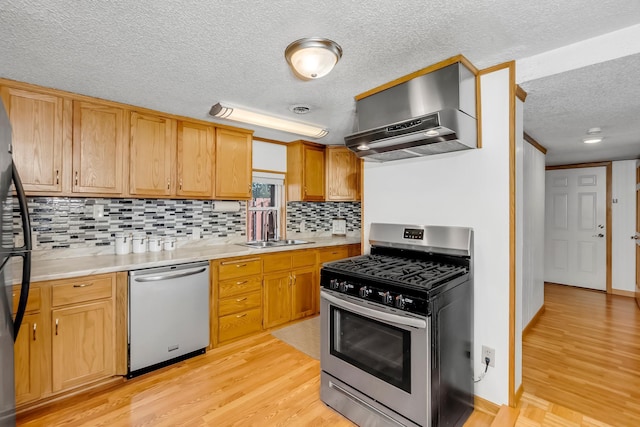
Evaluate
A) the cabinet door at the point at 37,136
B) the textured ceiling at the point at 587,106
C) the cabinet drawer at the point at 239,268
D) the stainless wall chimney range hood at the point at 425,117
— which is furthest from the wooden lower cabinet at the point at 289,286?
the textured ceiling at the point at 587,106

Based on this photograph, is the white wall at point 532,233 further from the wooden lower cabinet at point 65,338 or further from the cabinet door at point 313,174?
the wooden lower cabinet at point 65,338

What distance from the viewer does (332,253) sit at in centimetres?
386

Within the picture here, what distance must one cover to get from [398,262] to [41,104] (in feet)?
9.51

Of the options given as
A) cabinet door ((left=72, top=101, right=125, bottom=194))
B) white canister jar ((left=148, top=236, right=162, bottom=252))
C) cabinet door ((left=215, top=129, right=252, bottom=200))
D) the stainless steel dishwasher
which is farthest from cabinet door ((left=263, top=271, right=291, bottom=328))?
cabinet door ((left=72, top=101, right=125, bottom=194))

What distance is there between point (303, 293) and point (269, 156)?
1794mm

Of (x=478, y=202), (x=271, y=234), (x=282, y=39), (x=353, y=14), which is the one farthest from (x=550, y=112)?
(x=271, y=234)

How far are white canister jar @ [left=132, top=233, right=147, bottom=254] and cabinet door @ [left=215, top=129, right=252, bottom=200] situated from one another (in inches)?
31.8

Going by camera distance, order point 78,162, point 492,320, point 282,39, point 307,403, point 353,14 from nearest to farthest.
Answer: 1. point 353,14
2. point 282,39
3. point 492,320
4. point 307,403
5. point 78,162

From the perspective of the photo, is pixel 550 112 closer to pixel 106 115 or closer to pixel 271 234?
pixel 271 234

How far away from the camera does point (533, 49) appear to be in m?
1.74

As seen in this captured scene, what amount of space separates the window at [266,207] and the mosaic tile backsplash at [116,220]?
0.56 ft

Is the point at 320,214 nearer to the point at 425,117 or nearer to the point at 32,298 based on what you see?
the point at 425,117

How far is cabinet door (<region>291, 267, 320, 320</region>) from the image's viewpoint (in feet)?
11.4

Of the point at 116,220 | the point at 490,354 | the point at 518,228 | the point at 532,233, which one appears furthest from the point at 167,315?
the point at 532,233
